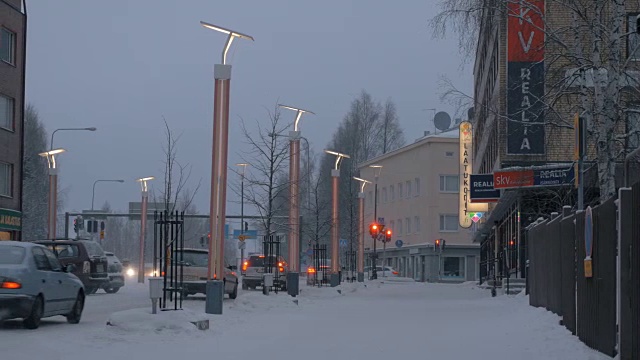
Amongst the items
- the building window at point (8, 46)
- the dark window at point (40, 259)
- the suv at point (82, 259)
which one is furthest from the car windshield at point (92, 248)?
the building window at point (8, 46)

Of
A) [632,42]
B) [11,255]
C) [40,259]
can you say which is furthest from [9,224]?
[632,42]

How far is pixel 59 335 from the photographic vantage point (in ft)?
50.5

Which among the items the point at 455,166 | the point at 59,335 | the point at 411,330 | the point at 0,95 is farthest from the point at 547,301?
the point at 455,166

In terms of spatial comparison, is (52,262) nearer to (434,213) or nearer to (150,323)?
(150,323)

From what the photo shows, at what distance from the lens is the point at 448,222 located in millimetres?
84625

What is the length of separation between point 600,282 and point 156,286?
728 cm

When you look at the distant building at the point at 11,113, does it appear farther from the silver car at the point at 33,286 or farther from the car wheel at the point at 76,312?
the silver car at the point at 33,286

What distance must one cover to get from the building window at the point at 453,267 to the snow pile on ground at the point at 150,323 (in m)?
69.4

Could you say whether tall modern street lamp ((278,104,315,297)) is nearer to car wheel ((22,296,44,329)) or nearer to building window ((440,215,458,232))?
car wheel ((22,296,44,329))

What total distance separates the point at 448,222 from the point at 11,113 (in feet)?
158

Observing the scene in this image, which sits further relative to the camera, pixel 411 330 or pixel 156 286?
pixel 411 330

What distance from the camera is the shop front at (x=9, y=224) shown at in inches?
1687

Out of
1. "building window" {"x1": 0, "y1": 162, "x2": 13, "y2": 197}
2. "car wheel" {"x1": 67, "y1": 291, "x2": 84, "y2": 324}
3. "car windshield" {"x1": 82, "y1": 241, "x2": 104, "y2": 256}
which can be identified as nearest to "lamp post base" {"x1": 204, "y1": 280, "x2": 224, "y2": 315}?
"car wheel" {"x1": 67, "y1": 291, "x2": 84, "y2": 324}

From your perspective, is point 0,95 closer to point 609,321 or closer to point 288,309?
point 288,309
